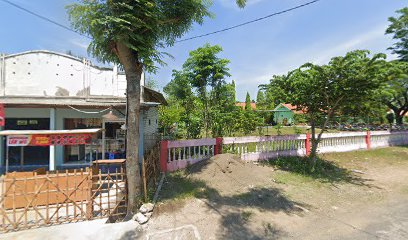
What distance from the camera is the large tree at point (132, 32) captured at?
4980mm

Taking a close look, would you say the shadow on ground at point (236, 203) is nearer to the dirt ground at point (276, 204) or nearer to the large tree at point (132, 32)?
the dirt ground at point (276, 204)

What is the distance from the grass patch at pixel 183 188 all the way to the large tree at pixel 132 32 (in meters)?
1.17

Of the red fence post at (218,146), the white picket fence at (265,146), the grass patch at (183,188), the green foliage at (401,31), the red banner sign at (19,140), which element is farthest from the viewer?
the green foliage at (401,31)

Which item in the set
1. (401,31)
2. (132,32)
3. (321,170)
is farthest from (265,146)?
(401,31)

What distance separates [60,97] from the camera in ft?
29.7

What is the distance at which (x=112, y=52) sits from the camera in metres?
5.76

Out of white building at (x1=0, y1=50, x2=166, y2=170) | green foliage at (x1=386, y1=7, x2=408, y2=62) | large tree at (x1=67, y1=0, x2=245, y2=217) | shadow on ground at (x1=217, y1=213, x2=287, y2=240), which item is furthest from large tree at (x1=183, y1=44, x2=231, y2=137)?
green foliage at (x1=386, y1=7, x2=408, y2=62)

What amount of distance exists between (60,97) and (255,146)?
29.0 ft

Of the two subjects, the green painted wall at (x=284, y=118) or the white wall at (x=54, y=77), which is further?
the green painted wall at (x=284, y=118)

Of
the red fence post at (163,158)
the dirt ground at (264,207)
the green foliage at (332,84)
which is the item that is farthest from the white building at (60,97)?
the green foliage at (332,84)

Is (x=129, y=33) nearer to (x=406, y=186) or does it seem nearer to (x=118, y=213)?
(x=118, y=213)

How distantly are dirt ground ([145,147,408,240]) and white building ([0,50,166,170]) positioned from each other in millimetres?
3966

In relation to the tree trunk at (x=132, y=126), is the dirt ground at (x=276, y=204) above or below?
below

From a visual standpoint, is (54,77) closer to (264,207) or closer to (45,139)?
(45,139)
